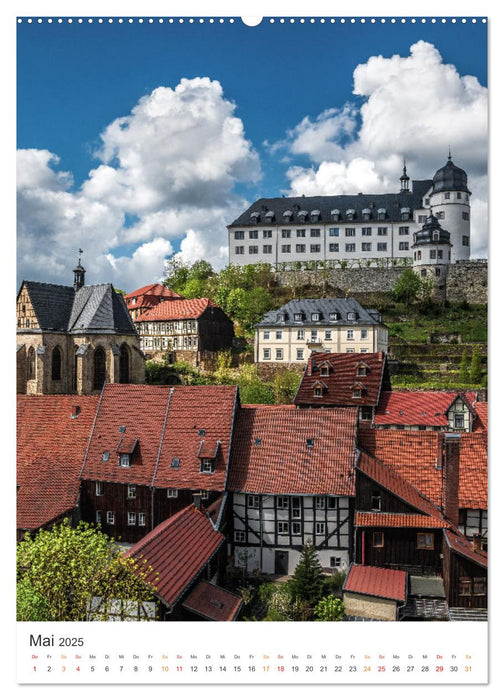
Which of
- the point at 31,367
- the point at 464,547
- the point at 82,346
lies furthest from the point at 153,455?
the point at 464,547

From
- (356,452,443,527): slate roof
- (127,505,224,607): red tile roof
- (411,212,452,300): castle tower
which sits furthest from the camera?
(411,212,452,300): castle tower

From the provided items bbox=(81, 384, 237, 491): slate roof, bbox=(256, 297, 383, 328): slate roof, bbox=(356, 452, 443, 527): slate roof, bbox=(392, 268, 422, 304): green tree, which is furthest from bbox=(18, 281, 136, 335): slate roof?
bbox=(392, 268, 422, 304): green tree

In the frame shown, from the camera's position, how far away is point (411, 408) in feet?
40.3

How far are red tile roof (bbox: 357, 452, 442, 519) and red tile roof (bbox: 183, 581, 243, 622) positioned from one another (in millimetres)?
3014

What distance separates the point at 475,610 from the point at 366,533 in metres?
2.49

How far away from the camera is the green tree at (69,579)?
6008 millimetres

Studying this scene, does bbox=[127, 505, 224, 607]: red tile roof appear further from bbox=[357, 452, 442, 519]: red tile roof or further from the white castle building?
the white castle building

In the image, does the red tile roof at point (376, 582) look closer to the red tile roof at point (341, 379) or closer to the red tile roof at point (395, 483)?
the red tile roof at point (395, 483)

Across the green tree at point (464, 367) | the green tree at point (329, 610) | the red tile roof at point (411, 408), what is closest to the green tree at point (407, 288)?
the red tile roof at point (411, 408)

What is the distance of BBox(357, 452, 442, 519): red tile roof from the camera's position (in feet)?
29.2

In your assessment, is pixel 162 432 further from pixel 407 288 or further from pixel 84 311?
pixel 407 288

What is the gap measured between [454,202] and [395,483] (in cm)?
428
